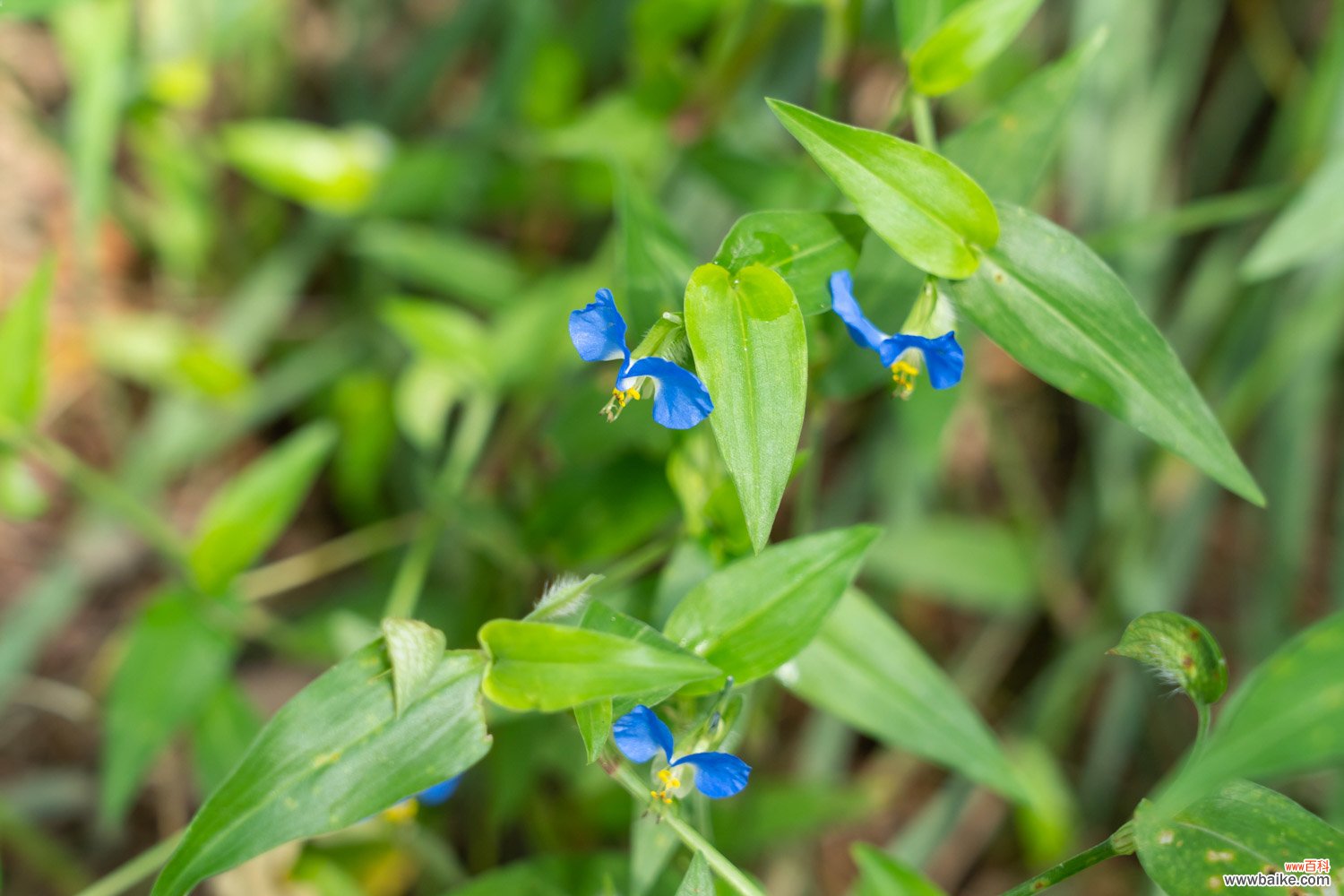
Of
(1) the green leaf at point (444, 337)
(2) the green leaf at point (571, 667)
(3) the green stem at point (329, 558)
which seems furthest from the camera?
(3) the green stem at point (329, 558)

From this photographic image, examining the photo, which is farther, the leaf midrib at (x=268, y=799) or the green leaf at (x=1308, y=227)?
the green leaf at (x=1308, y=227)

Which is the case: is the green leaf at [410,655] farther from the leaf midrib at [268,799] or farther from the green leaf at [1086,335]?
the green leaf at [1086,335]

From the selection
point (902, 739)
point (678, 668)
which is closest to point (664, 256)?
point (678, 668)

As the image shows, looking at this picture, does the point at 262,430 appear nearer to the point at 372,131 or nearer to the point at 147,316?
the point at 147,316

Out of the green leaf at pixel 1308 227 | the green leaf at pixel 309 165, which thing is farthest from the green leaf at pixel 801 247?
the green leaf at pixel 309 165

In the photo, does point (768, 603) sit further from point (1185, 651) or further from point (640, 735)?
point (1185, 651)

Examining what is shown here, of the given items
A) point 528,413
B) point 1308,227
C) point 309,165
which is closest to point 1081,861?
point 1308,227

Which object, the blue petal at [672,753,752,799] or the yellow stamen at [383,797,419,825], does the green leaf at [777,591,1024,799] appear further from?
the yellow stamen at [383,797,419,825]
